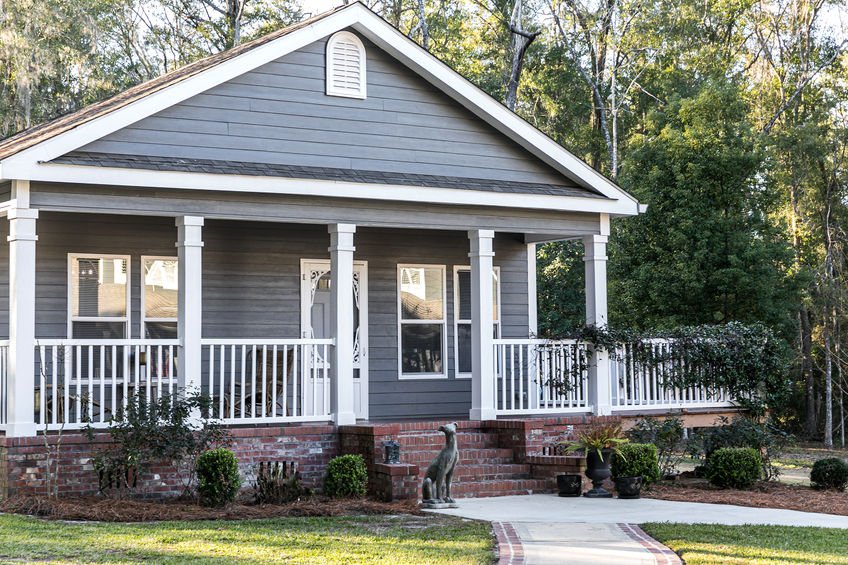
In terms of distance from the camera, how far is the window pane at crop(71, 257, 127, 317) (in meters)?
12.9

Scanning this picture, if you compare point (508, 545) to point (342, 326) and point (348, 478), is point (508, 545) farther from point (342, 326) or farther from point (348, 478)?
point (342, 326)

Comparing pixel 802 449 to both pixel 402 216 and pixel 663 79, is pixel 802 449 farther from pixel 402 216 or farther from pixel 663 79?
pixel 402 216

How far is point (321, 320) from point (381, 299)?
955mm

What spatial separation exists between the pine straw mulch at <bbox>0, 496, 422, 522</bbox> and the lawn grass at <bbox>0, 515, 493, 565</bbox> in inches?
12.1

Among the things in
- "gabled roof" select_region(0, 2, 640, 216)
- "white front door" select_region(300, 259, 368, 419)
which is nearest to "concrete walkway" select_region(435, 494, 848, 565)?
"white front door" select_region(300, 259, 368, 419)

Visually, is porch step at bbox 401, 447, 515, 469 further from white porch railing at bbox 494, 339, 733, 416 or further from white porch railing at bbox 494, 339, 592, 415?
white porch railing at bbox 494, 339, 592, 415

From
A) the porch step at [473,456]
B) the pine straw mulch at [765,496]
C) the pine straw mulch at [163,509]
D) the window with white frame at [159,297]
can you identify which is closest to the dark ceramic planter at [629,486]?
the pine straw mulch at [765,496]

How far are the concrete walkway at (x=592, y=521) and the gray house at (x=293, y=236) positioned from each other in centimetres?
226

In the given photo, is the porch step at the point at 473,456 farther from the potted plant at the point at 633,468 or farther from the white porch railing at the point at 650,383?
the white porch railing at the point at 650,383

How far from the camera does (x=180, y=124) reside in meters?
12.0

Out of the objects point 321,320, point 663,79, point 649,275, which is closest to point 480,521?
point 321,320

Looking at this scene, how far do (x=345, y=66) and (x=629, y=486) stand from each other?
6456 millimetres

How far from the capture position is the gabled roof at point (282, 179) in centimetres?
1079

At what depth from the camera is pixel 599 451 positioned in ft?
39.3
